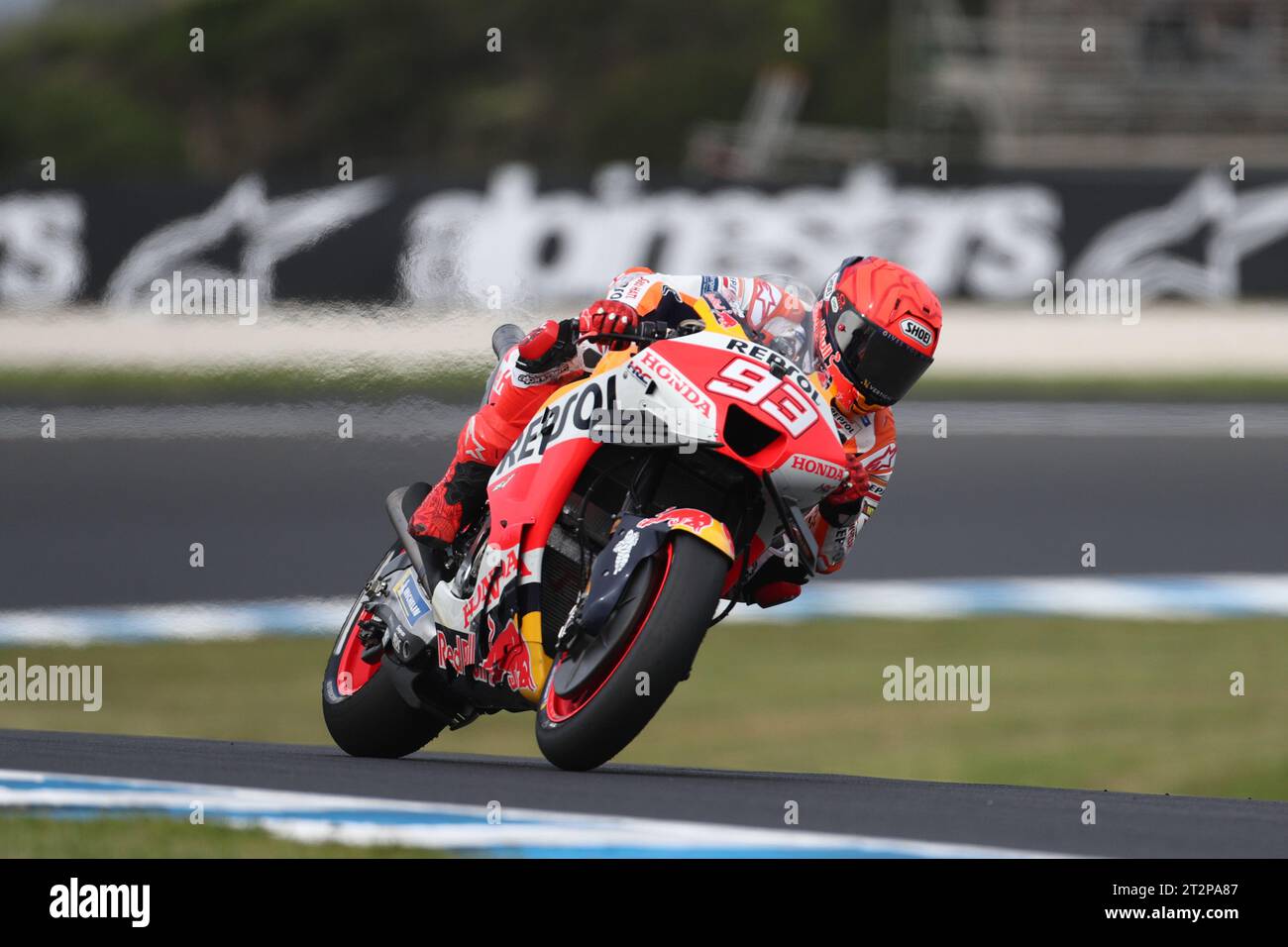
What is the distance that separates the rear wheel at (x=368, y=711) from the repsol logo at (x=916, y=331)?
192 centimetres

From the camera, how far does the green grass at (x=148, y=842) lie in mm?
4035

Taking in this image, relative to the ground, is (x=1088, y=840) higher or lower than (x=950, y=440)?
lower

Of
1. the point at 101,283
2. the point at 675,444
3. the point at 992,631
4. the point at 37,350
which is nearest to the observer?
the point at 675,444

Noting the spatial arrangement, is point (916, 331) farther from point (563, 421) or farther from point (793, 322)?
point (563, 421)

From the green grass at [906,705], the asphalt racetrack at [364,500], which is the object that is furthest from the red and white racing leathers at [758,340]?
the asphalt racetrack at [364,500]

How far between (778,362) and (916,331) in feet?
1.29

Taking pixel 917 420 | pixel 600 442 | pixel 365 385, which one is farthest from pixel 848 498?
pixel 917 420

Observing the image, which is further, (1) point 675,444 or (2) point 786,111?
(2) point 786,111
